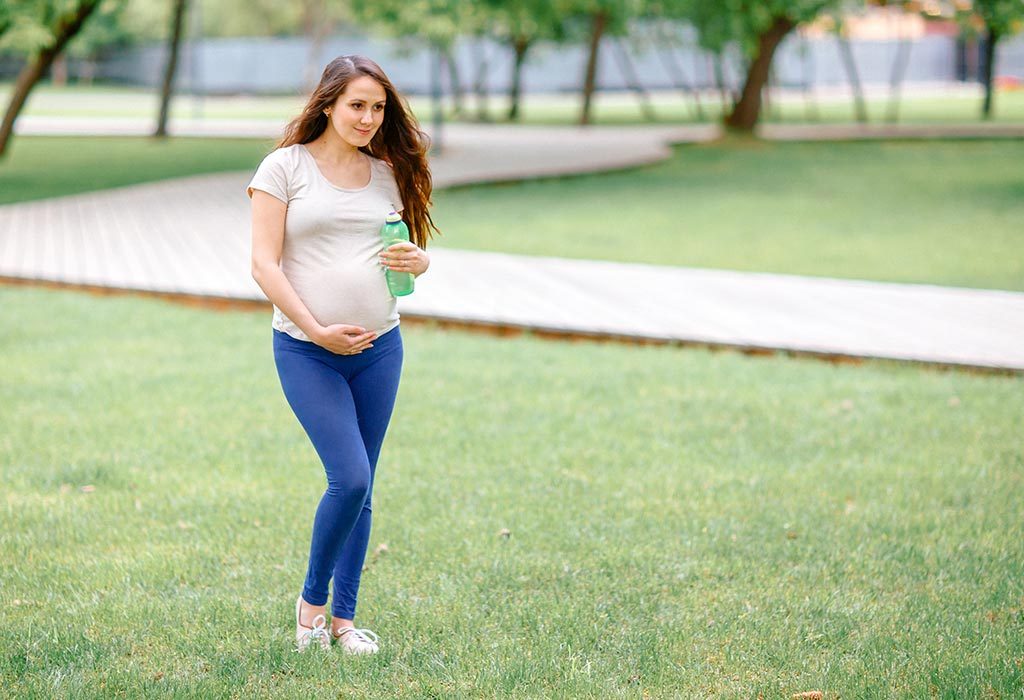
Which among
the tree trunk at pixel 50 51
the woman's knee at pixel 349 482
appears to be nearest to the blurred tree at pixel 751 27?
the tree trunk at pixel 50 51

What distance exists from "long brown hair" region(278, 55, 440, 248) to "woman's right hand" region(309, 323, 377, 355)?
458mm

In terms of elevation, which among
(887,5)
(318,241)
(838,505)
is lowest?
(838,505)

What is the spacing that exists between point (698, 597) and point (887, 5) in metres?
24.7

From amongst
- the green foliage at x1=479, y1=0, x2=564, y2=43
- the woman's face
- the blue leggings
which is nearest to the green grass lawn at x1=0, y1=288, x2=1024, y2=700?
the blue leggings

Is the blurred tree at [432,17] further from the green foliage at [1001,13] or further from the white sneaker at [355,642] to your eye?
the white sneaker at [355,642]

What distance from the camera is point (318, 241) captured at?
12.3 ft

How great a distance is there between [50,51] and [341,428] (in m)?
17.9

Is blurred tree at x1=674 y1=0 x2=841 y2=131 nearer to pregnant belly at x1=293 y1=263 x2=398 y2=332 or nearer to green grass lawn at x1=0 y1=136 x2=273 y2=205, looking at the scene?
green grass lawn at x1=0 y1=136 x2=273 y2=205

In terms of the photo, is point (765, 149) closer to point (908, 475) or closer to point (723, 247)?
point (723, 247)

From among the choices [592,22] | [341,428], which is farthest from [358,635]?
[592,22]

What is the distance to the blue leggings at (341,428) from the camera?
3709mm

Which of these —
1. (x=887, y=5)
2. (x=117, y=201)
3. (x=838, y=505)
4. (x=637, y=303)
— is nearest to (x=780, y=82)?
(x=887, y=5)

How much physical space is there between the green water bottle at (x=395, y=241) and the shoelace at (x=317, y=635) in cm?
109

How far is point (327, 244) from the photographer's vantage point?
3746 millimetres
